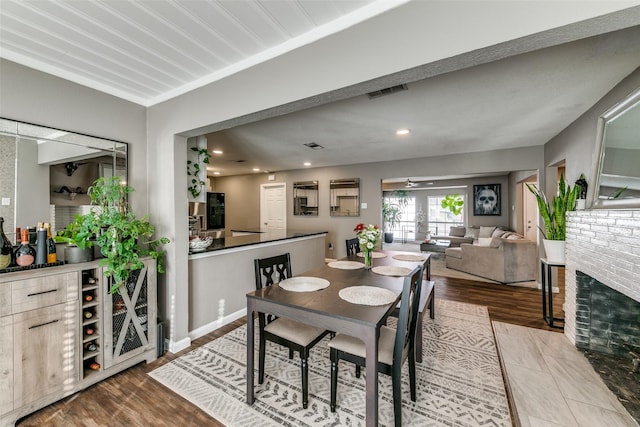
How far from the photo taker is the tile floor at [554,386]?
157cm

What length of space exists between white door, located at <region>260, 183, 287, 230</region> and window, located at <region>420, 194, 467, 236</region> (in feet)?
21.1

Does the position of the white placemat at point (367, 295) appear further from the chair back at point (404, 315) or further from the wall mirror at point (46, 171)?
the wall mirror at point (46, 171)

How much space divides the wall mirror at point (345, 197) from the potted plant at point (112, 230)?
4399mm

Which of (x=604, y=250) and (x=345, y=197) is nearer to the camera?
(x=604, y=250)

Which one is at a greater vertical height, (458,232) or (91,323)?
(458,232)

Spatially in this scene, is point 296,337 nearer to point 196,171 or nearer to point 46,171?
point 196,171

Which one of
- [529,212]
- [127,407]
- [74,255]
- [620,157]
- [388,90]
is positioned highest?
[388,90]

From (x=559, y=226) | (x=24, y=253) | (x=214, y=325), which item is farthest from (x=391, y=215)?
(x=24, y=253)

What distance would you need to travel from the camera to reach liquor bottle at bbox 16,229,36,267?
168 cm

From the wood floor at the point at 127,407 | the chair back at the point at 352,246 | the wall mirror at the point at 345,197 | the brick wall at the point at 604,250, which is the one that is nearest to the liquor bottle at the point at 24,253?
the wood floor at the point at 127,407

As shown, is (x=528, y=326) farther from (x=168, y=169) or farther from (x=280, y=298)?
(x=168, y=169)

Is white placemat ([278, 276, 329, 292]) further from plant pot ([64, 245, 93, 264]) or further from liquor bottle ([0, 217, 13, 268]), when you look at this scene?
liquor bottle ([0, 217, 13, 268])

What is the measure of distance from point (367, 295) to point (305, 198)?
504 centimetres

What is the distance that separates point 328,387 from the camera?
6.12 ft
